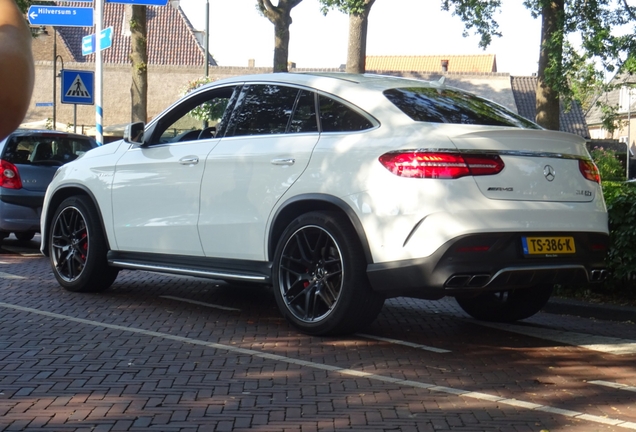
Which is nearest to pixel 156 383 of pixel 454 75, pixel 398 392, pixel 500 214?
pixel 398 392

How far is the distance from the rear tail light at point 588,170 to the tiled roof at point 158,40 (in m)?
48.5

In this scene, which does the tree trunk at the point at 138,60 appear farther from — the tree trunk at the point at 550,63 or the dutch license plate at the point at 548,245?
the dutch license plate at the point at 548,245

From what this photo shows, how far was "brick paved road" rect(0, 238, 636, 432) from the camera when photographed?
4.19m

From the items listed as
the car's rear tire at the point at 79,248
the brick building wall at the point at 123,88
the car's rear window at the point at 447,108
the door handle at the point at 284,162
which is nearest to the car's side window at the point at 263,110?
the door handle at the point at 284,162

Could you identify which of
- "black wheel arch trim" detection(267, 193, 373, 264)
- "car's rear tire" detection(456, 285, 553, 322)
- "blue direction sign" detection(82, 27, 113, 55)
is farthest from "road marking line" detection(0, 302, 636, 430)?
"blue direction sign" detection(82, 27, 113, 55)

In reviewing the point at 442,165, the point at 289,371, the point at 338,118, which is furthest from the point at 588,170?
the point at 289,371

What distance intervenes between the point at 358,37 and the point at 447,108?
10820mm

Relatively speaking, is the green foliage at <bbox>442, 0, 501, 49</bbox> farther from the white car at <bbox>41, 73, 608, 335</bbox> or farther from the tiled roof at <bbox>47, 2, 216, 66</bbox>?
the tiled roof at <bbox>47, 2, 216, 66</bbox>

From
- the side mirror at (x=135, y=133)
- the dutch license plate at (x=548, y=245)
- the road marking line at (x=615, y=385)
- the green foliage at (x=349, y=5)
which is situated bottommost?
the road marking line at (x=615, y=385)

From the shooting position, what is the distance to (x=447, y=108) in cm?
610

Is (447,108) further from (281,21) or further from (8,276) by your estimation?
(281,21)

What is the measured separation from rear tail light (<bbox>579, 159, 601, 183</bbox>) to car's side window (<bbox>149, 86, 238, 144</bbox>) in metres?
2.64

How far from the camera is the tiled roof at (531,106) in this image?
5644 centimetres

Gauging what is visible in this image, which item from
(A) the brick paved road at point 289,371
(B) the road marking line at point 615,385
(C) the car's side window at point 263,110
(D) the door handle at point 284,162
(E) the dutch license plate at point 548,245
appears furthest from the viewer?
(C) the car's side window at point 263,110
